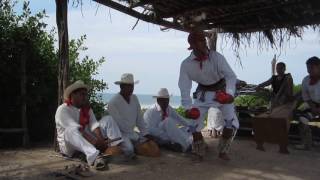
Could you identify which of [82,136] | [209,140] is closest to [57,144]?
[82,136]

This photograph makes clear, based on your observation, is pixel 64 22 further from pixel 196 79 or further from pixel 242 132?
pixel 242 132

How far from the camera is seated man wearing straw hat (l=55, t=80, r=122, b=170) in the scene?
637cm

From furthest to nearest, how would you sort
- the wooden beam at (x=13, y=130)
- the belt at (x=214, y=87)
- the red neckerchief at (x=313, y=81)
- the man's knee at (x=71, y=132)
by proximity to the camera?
A: the red neckerchief at (x=313, y=81) → the wooden beam at (x=13, y=130) → the belt at (x=214, y=87) → the man's knee at (x=71, y=132)

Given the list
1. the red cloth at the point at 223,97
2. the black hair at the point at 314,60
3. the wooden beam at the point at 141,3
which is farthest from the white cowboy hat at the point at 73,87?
the black hair at the point at 314,60

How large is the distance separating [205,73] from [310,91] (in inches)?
110

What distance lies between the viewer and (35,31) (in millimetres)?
8531

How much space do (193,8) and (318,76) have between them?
2.67m

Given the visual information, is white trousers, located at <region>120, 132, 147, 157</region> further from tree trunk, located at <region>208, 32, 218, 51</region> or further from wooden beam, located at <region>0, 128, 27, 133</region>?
tree trunk, located at <region>208, 32, 218, 51</region>

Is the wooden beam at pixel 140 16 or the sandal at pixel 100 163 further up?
the wooden beam at pixel 140 16

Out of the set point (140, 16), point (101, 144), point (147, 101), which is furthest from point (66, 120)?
point (147, 101)

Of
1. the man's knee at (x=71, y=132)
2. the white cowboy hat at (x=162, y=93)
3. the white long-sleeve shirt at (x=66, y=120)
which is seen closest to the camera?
the man's knee at (x=71, y=132)

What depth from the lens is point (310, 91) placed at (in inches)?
344

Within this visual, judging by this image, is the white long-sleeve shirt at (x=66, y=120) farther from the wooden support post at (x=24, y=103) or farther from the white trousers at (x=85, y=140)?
the wooden support post at (x=24, y=103)

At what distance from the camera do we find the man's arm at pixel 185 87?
Result: 22.2 feet
